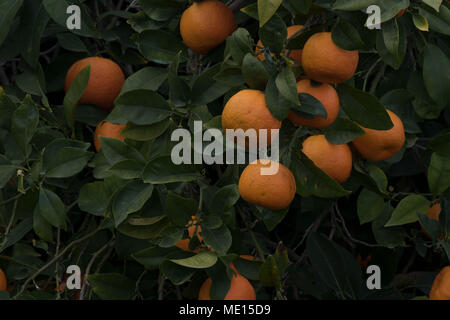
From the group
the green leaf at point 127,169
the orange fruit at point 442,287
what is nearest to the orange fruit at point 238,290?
the green leaf at point 127,169

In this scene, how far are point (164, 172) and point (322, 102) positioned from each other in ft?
1.01

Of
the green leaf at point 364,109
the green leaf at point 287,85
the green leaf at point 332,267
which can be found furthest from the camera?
the green leaf at point 332,267

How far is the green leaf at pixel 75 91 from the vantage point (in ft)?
4.03

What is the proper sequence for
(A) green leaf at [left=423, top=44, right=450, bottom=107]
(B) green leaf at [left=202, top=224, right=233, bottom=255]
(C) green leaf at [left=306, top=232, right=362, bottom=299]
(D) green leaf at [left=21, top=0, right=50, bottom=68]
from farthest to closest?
(C) green leaf at [left=306, top=232, right=362, bottom=299] < (D) green leaf at [left=21, top=0, right=50, bottom=68] < (A) green leaf at [left=423, top=44, right=450, bottom=107] < (B) green leaf at [left=202, top=224, right=233, bottom=255]

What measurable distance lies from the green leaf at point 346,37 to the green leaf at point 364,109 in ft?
0.28

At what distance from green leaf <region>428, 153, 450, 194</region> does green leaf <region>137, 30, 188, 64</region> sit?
56 cm

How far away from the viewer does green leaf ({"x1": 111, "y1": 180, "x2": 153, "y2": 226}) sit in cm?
106

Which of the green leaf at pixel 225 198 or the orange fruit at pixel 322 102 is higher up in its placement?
the orange fruit at pixel 322 102

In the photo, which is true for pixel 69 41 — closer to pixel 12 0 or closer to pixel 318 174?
pixel 12 0

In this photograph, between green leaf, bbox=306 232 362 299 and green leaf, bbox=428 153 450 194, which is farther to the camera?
green leaf, bbox=306 232 362 299

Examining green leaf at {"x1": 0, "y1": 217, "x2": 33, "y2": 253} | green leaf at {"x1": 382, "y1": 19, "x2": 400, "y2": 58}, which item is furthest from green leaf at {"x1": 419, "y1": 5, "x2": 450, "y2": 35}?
green leaf at {"x1": 0, "y1": 217, "x2": 33, "y2": 253}

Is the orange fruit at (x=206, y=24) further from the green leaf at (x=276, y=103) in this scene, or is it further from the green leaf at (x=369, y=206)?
the green leaf at (x=369, y=206)

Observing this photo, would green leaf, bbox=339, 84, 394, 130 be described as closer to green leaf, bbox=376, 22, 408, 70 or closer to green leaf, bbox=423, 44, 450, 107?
green leaf, bbox=376, 22, 408, 70

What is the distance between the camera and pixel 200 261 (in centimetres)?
101
